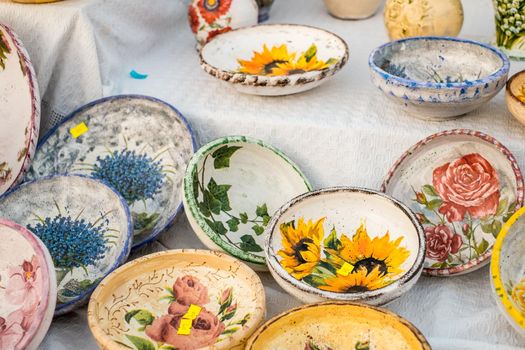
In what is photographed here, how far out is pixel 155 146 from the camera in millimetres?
1470

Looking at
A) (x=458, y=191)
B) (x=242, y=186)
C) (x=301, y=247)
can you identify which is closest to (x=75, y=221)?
(x=242, y=186)

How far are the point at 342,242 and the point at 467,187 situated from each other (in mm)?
241

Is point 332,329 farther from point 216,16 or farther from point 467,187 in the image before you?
point 216,16

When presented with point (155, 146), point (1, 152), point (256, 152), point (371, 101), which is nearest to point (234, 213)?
point (256, 152)

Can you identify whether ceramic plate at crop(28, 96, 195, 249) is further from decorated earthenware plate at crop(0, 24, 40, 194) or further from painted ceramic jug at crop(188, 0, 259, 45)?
painted ceramic jug at crop(188, 0, 259, 45)

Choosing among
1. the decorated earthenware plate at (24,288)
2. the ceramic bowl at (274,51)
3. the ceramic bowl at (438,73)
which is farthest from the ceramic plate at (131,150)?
the ceramic bowl at (438,73)

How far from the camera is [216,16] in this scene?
1.61 m

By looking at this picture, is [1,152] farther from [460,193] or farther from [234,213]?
[460,193]

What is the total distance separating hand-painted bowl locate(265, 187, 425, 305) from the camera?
115 centimetres

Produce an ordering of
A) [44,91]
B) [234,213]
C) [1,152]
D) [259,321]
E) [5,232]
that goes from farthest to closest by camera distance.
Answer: [44,91], [1,152], [234,213], [5,232], [259,321]

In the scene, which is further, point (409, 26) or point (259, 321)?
point (409, 26)

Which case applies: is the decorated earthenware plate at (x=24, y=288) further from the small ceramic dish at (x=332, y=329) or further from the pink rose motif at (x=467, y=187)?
the pink rose motif at (x=467, y=187)

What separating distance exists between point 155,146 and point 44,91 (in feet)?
0.97

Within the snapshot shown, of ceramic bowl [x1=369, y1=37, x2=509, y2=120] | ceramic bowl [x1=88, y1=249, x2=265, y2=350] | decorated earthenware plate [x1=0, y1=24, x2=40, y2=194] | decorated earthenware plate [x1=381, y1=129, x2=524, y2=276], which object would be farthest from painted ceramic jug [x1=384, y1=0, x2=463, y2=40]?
decorated earthenware plate [x1=0, y1=24, x2=40, y2=194]
